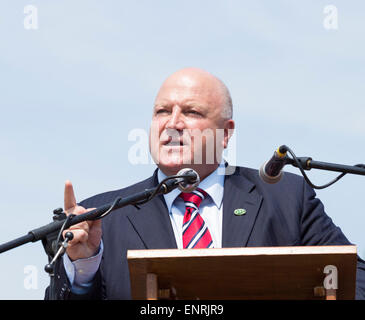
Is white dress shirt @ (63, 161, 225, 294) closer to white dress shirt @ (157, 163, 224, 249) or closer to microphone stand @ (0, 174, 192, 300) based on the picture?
white dress shirt @ (157, 163, 224, 249)

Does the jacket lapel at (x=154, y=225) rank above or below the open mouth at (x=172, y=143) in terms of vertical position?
below

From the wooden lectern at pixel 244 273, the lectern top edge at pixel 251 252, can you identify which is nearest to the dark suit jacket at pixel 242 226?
A: the wooden lectern at pixel 244 273

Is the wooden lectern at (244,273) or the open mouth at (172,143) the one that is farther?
the open mouth at (172,143)

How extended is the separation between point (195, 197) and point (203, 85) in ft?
3.54

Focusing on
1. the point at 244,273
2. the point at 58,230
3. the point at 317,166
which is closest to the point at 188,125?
the point at 244,273

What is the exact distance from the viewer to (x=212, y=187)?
20.0ft

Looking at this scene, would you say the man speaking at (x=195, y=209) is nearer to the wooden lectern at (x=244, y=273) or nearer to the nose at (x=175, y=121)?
the nose at (x=175, y=121)

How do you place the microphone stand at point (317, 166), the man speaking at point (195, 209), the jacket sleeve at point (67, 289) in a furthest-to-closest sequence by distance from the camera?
1. the man speaking at point (195, 209)
2. the jacket sleeve at point (67, 289)
3. the microphone stand at point (317, 166)

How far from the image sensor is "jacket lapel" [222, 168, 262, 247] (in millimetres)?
5570

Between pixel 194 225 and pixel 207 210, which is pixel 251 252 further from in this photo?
pixel 207 210

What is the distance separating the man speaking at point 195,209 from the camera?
17.8 ft

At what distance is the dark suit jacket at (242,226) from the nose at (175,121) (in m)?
0.59

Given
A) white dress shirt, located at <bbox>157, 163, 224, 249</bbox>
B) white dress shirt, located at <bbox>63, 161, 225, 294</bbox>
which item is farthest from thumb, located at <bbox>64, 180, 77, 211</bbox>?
white dress shirt, located at <bbox>157, 163, 224, 249</bbox>
